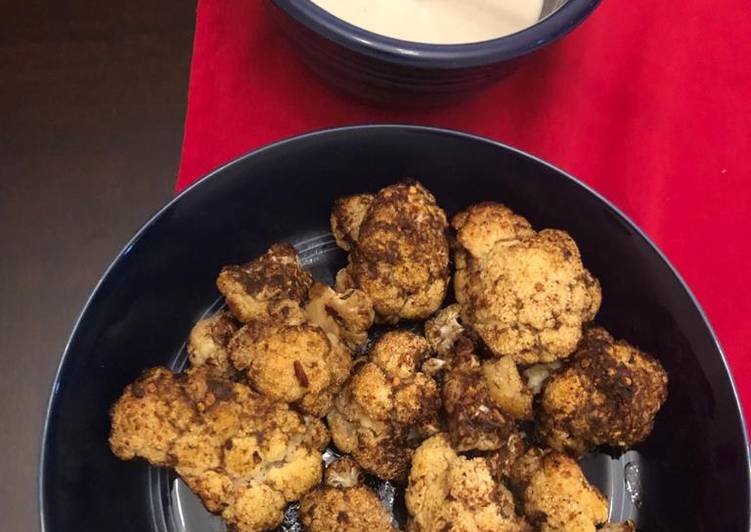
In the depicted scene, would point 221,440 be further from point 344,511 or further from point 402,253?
point 402,253

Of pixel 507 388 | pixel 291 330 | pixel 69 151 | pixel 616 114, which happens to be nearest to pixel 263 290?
pixel 291 330

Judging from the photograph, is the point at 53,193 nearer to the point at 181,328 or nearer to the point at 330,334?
the point at 181,328

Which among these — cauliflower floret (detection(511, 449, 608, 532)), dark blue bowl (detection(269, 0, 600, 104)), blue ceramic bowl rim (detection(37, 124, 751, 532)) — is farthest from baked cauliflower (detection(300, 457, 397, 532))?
dark blue bowl (detection(269, 0, 600, 104))

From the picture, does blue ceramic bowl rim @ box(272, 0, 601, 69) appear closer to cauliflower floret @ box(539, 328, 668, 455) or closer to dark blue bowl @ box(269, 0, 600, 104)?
dark blue bowl @ box(269, 0, 600, 104)

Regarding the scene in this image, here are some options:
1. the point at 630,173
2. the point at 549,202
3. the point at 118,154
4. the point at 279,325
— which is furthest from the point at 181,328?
the point at 630,173

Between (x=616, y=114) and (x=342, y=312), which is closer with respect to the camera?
(x=342, y=312)

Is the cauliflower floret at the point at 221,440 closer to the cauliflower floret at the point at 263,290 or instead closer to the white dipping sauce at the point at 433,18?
the cauliflower floret at the point at 263,290
